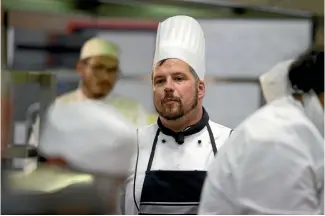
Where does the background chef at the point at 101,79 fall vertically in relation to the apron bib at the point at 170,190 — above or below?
above

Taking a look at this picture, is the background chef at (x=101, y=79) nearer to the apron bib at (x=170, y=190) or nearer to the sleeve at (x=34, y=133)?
the sleeve at (x=34, y=133)

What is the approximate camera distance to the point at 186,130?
4.31 feet

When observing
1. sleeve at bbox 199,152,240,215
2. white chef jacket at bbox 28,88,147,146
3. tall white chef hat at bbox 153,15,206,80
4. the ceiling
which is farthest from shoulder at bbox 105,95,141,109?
the ceiling

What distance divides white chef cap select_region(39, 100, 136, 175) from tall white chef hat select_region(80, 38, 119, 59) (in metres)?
0.12

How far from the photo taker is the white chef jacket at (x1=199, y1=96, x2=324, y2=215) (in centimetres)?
126

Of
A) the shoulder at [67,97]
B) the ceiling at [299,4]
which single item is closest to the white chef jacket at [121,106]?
the shoulder at [67,97]

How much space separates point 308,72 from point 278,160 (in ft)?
0.76

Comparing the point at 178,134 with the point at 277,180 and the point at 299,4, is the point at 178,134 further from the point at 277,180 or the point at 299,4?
the point at 299,4

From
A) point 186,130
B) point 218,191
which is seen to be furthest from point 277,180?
point 186,130

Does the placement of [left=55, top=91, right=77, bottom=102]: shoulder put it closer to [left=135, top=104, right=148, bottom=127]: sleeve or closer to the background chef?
the background chef

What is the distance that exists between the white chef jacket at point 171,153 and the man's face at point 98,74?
14 centimetres

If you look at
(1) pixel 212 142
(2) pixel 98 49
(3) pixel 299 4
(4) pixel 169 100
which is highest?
(3) pixel 299 4

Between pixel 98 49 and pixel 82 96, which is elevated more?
pixel 98 49

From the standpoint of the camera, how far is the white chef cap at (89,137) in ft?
4.34
